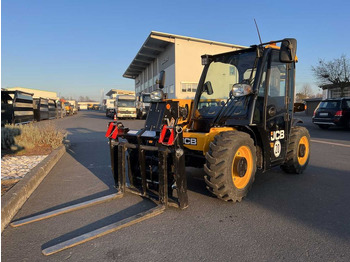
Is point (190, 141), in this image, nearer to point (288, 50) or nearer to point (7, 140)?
point (288, 50)

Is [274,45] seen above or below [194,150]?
above

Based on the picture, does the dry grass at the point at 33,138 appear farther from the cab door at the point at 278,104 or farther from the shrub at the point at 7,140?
the cab door at the point at 278,104

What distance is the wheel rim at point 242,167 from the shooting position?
3.92 meters

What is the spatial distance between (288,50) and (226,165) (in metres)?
2.02

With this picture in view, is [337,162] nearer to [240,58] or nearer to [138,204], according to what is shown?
[240,58]

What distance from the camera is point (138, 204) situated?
157 inches

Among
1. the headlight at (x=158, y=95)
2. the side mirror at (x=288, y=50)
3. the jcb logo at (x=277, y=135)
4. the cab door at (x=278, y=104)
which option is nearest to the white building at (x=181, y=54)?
the cab door at (x=278, y=104)

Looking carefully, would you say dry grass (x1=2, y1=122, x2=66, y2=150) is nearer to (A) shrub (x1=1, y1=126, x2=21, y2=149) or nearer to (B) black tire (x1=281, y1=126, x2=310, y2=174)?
(A) shrub (x1=1, y1=126, x2=21, y2=149)

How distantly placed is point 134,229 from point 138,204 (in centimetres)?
80

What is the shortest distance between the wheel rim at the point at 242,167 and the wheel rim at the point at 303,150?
2.07m

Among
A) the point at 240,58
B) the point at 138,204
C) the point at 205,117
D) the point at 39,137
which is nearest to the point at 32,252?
the point at 138,204

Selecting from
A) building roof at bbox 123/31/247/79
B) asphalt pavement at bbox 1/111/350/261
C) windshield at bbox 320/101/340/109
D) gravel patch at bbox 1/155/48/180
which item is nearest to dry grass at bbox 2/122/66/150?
gravel patch at bbox 1/155/48/180

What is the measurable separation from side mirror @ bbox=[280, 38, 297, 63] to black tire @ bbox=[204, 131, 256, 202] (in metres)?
1.34

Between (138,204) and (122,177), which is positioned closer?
(138,204)
